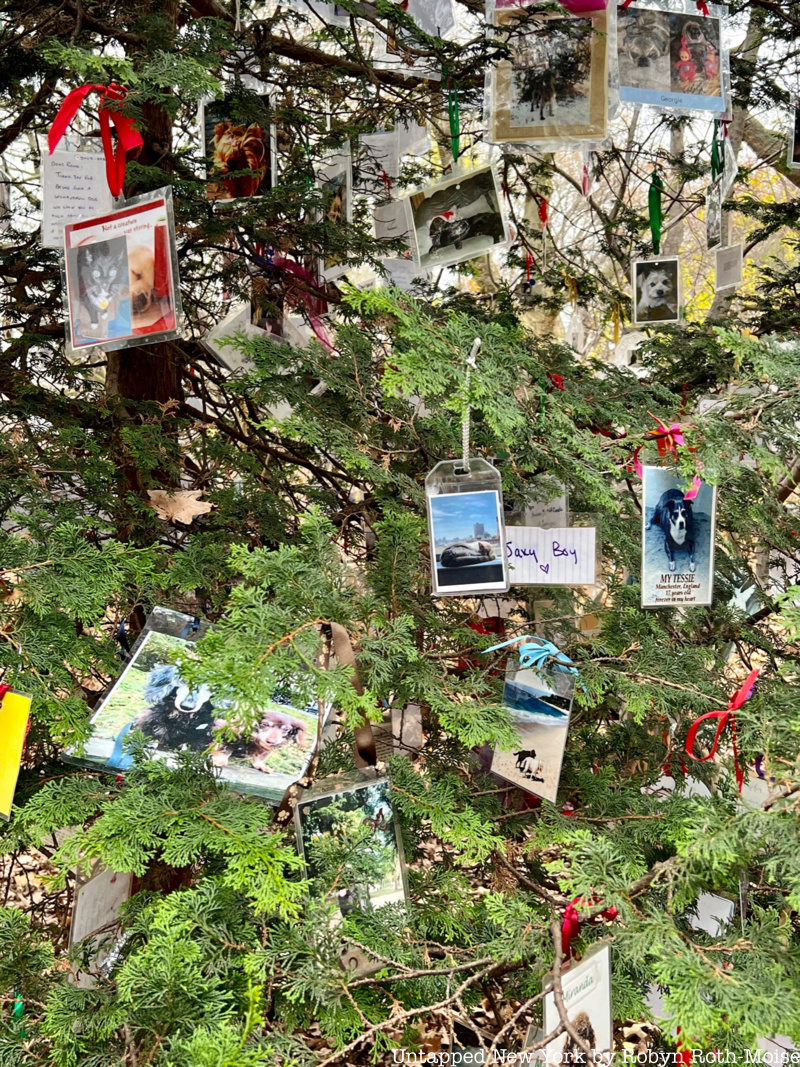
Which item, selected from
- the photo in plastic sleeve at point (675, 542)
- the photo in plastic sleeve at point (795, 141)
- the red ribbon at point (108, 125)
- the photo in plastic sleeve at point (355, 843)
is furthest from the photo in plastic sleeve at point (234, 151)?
the photo in plastic sleeve at point (795, 141)

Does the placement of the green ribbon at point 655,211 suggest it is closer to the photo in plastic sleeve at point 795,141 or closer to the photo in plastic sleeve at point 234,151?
the photo in plastic sleeve at point 795,141

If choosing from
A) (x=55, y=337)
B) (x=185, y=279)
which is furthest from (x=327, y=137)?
(x=55, y=337)

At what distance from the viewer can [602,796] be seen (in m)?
1.27

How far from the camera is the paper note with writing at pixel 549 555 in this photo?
1.30 meters

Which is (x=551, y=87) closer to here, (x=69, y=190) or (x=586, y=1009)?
(x=69, y=190)

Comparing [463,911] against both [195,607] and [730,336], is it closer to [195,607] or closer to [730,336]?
[195,607]

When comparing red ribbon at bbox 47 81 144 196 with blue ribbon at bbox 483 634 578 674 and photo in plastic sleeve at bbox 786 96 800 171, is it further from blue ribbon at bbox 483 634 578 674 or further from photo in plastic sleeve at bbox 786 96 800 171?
photo in plastic sleeve at bbox 786 96 800 171

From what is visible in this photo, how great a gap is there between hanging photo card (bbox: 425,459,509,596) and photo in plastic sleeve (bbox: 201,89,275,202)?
1.10 meters

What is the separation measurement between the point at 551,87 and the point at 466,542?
1088mm

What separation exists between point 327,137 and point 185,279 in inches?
19.1

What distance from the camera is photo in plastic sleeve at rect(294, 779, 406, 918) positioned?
3.37 feet

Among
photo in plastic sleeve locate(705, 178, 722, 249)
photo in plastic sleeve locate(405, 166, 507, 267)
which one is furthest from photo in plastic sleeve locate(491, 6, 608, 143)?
photo in plastic sleeve locate(705, 178, 722, 249)

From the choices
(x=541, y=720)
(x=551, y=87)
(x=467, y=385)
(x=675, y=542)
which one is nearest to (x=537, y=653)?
(x=541, y=720)

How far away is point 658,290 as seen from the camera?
3.48 meters
